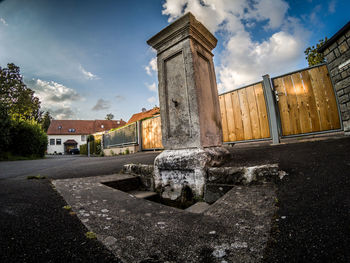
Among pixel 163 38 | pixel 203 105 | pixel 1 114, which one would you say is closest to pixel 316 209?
pixel 203 105

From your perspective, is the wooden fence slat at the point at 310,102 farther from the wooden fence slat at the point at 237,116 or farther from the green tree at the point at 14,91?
the green tree at the point at 14,91

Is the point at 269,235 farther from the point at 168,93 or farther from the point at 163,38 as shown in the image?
the point at 163,38

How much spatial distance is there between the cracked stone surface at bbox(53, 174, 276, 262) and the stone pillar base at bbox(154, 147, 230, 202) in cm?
46

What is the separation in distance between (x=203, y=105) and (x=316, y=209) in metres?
1.61

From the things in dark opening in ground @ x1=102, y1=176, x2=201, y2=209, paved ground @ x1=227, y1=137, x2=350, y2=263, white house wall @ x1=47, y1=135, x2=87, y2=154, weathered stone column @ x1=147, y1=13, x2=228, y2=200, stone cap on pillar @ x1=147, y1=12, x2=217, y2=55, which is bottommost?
dark opening in ground @ x1=102, y1=176, x2=201, y2=209

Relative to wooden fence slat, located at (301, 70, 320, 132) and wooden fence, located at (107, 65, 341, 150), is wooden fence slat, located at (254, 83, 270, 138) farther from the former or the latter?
wooden fence slat, located at (301, 70, 320, 132)

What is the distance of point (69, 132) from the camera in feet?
133

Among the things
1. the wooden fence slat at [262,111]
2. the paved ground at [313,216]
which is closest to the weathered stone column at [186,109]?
the paved ground at [313,216]

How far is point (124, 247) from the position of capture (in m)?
0.86

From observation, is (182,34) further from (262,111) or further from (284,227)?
(262,111)

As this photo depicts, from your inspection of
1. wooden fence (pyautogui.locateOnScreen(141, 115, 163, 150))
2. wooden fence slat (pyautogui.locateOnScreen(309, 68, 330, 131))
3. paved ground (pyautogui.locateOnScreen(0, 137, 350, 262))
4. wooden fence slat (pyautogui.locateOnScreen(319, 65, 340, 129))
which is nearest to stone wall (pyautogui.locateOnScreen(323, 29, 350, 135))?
wooden fence slat (pyautogui.locateOnScreen(319, 65, 340, 129))

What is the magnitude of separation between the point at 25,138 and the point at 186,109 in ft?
49.7

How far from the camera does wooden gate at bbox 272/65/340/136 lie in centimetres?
386

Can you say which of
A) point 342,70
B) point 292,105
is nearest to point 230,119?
point 292,105
